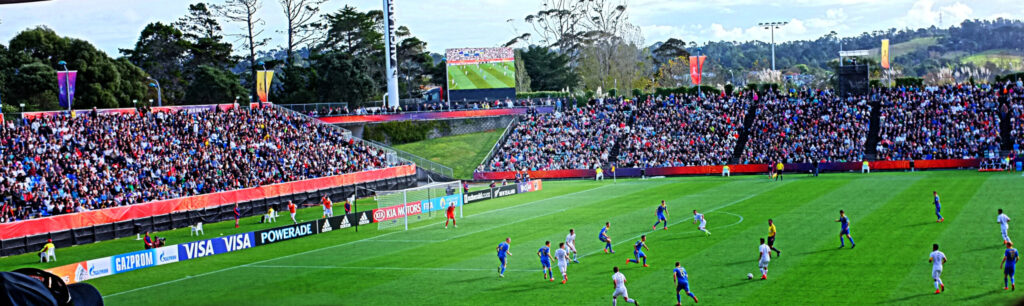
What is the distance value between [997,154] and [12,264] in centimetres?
6038

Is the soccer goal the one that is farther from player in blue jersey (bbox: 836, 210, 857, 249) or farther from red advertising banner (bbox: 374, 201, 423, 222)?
player in blue jersey (bbox: 836, 210, 857, 249)

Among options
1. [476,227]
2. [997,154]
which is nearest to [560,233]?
[476,227]

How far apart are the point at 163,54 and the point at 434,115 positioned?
32005mm

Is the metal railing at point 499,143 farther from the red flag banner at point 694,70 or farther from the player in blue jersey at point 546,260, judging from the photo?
the player in blue jersey at point 546,260

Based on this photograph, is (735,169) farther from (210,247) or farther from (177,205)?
(210,247)

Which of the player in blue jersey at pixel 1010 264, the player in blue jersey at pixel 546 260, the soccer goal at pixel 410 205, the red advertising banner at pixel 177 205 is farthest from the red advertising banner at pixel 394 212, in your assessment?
the player in blue jersey at pixel 1010 264

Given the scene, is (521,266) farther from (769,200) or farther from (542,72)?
(542,72)

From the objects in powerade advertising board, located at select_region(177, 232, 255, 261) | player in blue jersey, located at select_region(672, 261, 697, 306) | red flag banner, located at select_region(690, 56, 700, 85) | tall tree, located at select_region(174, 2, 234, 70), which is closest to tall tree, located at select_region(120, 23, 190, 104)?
tall tree, located at select_region(174, 2, 234, 70)

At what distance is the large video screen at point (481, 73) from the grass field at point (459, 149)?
14.7 ft

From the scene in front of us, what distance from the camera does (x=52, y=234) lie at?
39.9m

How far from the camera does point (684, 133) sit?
75312mm

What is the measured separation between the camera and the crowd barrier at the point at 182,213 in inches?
1526

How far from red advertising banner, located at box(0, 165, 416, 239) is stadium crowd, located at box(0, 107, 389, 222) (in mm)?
1223

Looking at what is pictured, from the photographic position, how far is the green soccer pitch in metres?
24.3
